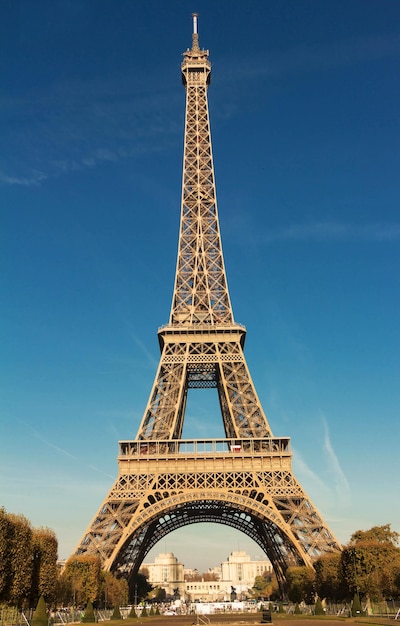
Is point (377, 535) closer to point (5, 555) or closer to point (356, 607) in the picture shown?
point (356, 607)

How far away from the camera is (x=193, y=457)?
59.6 meters

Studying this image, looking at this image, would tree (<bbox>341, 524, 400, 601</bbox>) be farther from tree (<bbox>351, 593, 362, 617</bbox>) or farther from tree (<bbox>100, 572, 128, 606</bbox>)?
tree (<bbox>100, 572, 128, 606</bbox>)

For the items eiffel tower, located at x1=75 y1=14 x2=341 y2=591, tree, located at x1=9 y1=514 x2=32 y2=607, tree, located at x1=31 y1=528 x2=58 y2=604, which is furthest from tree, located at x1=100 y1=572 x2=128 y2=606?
tree, located at x1=9 y1=514 x2=32 y2=607

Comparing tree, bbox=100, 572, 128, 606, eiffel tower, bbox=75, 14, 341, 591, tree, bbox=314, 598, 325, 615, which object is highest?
eiffel tower, bbox=75, 14, 341, 591

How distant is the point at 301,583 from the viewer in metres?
54.9

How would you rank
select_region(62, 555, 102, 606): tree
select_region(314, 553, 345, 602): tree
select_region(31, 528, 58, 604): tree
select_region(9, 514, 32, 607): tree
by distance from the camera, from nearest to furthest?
select_region(9, 514, 32, 607): tree, select_region(31, 528, 58, 604): tree, select_region(62, 555, 102, 606): tree, select_region(314, 553, 345, 602): tree

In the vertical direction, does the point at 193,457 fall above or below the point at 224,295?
below

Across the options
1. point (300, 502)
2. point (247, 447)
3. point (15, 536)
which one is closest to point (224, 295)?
point (247, 447)

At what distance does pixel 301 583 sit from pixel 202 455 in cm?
1468

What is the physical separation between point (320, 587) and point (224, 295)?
3239 centimetres

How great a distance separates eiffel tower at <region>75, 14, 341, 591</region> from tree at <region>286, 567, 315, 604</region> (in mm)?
1463

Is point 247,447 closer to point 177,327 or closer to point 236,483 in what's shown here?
point 236,483

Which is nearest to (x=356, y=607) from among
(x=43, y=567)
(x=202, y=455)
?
(x=202, y=455)

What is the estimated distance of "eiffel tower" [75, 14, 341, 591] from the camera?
2183 inches
